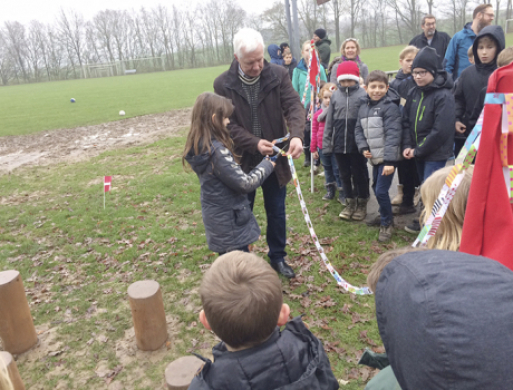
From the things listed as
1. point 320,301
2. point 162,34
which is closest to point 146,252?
point 320,301

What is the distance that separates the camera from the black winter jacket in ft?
13.8

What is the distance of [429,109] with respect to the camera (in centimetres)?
428

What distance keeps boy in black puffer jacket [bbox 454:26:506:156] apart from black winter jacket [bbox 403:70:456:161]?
46cm

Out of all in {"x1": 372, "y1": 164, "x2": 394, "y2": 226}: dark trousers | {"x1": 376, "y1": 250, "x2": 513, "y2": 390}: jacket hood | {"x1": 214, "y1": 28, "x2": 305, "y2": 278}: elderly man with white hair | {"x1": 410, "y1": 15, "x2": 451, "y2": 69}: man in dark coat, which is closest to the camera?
{"x1": 376, "y1": 250, "x2": 513, "y2": 390}: jacket hood

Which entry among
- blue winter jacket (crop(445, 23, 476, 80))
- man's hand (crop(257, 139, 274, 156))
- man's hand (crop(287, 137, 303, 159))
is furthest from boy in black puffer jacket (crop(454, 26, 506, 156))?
man's hand (crop(257, 139, 274, 156))

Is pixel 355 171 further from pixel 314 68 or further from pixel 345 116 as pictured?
pixel 314 68

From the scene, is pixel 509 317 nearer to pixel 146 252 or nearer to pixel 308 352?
pixel 308 352

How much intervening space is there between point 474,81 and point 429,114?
0.78 meters

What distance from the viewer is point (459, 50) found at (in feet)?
21.2

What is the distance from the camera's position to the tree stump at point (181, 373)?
7.72ft

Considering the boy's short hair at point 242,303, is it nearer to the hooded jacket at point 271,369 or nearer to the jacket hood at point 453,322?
the hooded jacket at point 271,369

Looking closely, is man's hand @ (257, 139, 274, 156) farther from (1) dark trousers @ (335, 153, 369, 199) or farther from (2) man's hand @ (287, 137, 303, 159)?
(1) dark trousers @ (335, 153, 369, 199)

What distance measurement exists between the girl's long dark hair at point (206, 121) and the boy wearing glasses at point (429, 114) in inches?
88.8

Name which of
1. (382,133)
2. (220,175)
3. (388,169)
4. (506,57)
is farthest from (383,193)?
(220,175)
